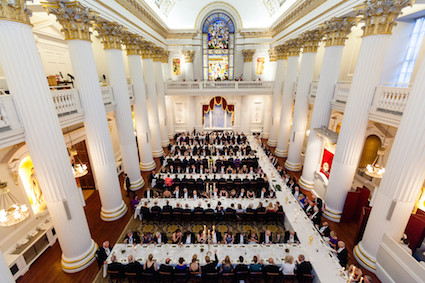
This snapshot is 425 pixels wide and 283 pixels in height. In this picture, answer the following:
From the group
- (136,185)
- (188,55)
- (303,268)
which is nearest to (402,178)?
(303,268)

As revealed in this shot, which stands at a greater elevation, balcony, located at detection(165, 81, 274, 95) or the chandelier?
balcony, located at detection(165, 81, 274, 95)

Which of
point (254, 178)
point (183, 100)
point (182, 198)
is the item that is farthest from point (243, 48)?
point (182, 198)

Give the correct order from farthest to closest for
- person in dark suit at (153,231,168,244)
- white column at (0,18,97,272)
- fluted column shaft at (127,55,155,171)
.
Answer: fluted column shaft at (127,55,155,171), person in dark suit at (153,231,168,244), white column at (0,18,97,272)

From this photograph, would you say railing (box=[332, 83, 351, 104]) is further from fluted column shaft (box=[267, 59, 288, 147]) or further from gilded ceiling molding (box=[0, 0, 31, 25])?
gilded ceiling molding (box=[0, 0, 31, 25])

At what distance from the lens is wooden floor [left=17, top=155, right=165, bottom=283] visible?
6438 mm

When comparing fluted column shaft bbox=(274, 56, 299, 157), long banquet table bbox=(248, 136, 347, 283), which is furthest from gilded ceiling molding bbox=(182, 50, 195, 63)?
long banquet table bbox=(248, 136, 347, 283)

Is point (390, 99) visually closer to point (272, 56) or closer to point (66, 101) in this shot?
point (66, 101)

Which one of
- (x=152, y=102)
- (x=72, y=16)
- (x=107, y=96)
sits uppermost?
(x=72, y=16)

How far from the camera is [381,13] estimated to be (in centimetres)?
627

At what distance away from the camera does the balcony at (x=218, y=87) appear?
17969 mm

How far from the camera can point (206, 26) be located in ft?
64.8

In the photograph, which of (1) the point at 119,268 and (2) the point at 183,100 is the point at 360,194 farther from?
(2) the point at 183,100

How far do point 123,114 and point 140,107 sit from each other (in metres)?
2.42

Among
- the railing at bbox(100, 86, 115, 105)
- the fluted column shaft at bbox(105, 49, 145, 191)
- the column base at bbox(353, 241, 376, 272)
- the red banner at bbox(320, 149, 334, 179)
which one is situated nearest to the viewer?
the column base at bbox(353, 241, 376, 272)
